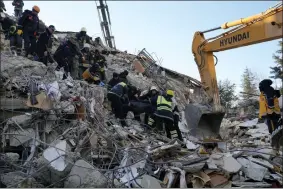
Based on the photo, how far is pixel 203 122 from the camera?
28.5 ft

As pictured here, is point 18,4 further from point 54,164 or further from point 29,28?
point 54,164

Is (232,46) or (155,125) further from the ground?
(232,46)

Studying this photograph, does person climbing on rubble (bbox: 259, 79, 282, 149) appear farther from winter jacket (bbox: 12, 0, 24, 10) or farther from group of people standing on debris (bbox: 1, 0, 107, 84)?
winter jacket (bbox: 12, 0, 24, 10)

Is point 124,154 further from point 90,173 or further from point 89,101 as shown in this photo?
point 89,101

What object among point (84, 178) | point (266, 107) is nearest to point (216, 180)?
point (84, 178)

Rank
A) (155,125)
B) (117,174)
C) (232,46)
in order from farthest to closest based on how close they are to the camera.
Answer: (155,125) < (232,46) < (117,174)

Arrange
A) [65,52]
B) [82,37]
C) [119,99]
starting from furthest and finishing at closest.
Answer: [82,37] < [65,52] < [119,99]

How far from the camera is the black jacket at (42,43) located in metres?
10.1

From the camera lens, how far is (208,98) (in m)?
8.62

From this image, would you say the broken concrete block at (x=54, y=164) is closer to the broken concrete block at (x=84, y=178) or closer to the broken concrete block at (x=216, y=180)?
the broken concrete block at (x=84, y=178)

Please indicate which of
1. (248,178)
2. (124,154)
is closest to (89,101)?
(124,154)

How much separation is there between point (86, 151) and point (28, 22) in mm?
5102

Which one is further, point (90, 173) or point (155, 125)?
point (155, 125)

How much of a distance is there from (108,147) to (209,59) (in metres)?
3.41
